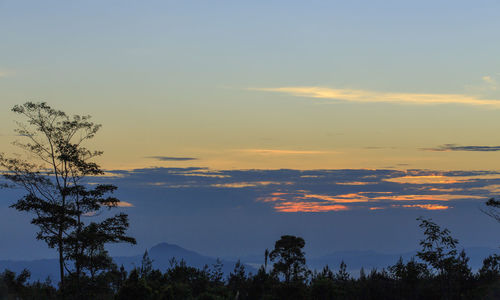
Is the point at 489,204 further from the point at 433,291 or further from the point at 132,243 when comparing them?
the point at 132,243

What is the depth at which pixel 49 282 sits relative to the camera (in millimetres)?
31562

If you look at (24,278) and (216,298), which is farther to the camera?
(24,278)

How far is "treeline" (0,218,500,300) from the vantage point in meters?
23.8

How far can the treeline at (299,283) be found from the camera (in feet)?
78.2

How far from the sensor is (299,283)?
2612 centimetres

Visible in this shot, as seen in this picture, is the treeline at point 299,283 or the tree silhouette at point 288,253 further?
the tree silhouette at point 288,253

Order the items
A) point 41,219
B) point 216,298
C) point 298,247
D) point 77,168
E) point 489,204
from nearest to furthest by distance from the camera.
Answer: point 216,298 < point 489,204 < point 41,219 < point 77,168 < point 298,247

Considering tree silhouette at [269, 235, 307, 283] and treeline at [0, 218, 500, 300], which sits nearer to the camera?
treeline at [0, 218, 500, 300]

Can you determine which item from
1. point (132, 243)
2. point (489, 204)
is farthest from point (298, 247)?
point (489, 204)

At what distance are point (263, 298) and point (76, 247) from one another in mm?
12677

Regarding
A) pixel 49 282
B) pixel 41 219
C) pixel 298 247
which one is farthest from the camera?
pixel 298 247

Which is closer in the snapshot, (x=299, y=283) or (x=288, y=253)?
(x=299, y=283)

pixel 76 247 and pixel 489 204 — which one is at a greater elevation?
pixel 489 204

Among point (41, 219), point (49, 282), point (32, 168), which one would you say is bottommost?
point (49, 282)
